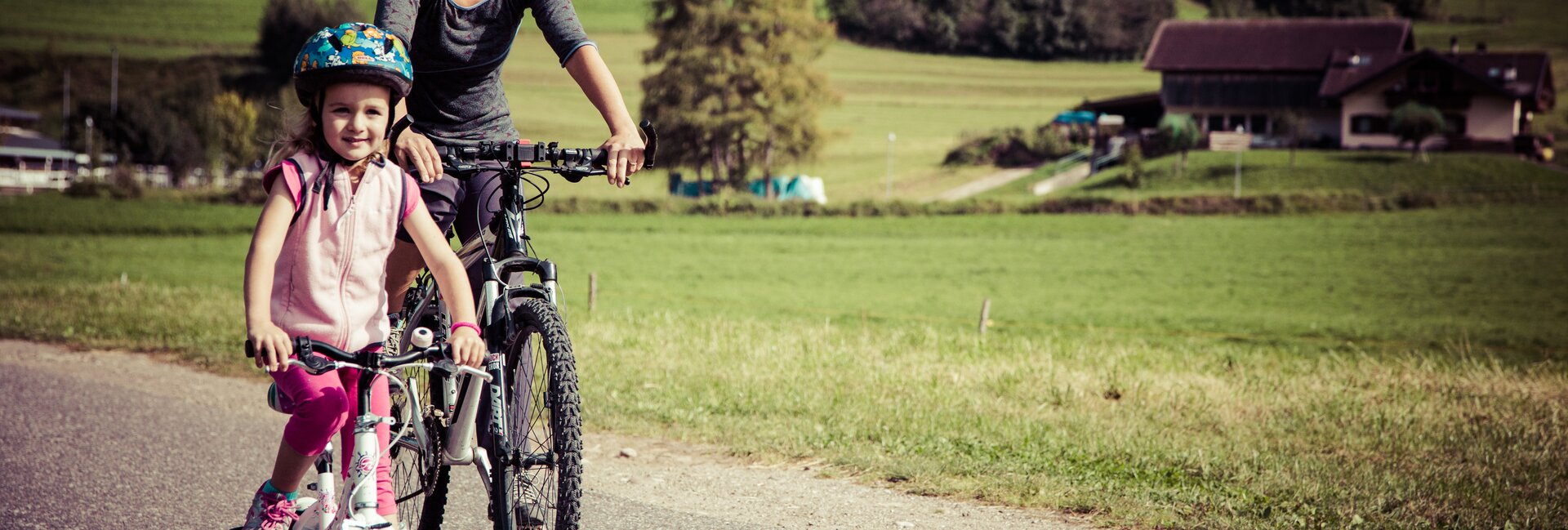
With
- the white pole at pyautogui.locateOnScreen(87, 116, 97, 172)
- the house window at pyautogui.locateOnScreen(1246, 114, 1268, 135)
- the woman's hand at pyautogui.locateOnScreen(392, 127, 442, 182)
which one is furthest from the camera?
the white pole at pyautogui.locateOnScreen(87, 116, 97, 172)

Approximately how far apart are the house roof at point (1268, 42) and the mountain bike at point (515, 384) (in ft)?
273

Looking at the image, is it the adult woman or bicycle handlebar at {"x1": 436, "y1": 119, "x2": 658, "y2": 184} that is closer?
bicycle handlebar at {"x1": 436, "y1": 119, "x2": 658, "y2": 184}

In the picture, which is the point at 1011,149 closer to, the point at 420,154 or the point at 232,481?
the point at 232,481

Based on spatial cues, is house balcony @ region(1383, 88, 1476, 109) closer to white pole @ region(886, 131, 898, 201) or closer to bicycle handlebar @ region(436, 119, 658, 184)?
white pole @ region(886, 131, 898, 201)

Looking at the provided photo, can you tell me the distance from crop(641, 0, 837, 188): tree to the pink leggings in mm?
59739

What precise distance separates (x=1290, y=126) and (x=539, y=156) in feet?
245

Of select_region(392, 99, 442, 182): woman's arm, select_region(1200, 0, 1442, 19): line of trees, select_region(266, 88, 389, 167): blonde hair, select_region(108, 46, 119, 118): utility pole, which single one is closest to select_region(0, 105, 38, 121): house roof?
select_region(108, 46, 119, 118): utility pole

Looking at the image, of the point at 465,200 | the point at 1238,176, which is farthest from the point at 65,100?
the point at 465,200

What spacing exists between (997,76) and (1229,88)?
29571mm

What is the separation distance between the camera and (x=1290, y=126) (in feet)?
236

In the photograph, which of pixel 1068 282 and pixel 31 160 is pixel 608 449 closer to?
pixel 1068 282

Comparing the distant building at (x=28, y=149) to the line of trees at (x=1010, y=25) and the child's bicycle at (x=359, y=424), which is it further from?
the child's bicycle at (x=359, y=424)

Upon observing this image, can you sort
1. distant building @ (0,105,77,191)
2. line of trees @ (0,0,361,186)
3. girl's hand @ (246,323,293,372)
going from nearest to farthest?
girl's hand @ (246,323,293,372) < distant building @ (0,105,77,191) < line of trees @ (0,0,361,186)

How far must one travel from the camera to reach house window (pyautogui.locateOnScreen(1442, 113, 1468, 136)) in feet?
228
